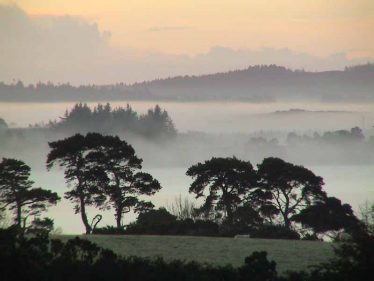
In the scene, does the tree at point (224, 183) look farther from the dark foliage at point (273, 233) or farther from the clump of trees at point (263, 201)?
the dark foliage at point (273, 233)

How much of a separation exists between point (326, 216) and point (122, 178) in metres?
21.9

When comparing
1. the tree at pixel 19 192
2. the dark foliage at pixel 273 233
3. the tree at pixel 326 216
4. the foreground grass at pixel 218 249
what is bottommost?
the foreground grass at pixel 218 249

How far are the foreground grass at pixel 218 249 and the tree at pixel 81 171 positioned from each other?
21560mm

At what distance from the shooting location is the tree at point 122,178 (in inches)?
3194

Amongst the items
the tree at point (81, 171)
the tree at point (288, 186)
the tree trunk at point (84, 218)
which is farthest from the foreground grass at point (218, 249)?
the tree at point (288, 186)

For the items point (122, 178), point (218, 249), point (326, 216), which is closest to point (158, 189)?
point (122, 178)

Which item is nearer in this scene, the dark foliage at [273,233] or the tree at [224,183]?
the dark foliage at [273,233]

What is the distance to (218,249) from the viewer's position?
5219 centimetres

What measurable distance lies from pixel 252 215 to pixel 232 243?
2412 centimetres

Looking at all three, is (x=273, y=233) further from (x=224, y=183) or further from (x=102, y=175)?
(x=102, y=175)

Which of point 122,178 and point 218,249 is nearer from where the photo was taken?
point 218,249

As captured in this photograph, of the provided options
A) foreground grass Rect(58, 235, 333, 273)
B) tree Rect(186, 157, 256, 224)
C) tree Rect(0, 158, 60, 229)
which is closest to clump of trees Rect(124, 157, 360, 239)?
tree Rect(186, 157, 256, 224)

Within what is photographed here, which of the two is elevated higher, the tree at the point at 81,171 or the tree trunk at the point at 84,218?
the tree at the point at 81,171

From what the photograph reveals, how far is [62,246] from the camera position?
4406 centimetres
